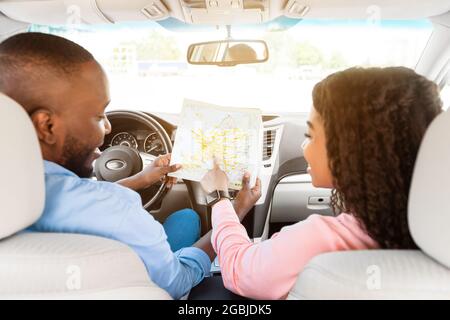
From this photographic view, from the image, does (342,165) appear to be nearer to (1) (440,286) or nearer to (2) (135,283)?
(1) (440,286)

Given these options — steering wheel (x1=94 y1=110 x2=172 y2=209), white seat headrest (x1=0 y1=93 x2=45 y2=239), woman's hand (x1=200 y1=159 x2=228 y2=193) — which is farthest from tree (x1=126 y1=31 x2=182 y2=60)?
white seat headrest (x1=0 y1=93 x2=45 y2=239)

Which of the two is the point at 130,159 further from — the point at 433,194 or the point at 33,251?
the point at 433,194

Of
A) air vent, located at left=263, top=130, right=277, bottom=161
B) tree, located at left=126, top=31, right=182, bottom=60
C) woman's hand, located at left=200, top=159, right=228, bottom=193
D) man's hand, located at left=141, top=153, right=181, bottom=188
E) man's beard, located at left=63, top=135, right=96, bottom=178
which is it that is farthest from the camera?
tree, located at left=126, top=31, right=182, bottom=60

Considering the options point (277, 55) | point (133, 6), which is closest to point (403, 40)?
point (277, 55)

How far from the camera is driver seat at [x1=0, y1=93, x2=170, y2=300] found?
2.93 feet

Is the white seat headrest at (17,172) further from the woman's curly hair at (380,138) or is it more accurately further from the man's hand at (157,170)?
the man's hand at (157,170)

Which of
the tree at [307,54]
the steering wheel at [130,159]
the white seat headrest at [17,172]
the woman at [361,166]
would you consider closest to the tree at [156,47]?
the steering wheel at [130,159]

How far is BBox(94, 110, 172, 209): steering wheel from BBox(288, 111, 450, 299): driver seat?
1407 millimetres

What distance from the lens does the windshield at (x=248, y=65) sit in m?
2.11

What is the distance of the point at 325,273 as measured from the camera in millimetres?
897

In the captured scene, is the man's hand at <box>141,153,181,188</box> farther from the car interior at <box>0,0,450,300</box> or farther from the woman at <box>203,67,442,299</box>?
the woman at <box>203,67,442,299</box>

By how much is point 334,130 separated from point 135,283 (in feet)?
1.79

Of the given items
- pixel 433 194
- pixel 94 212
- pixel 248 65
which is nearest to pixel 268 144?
pixel 248 65

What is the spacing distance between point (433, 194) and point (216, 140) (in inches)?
38.4
